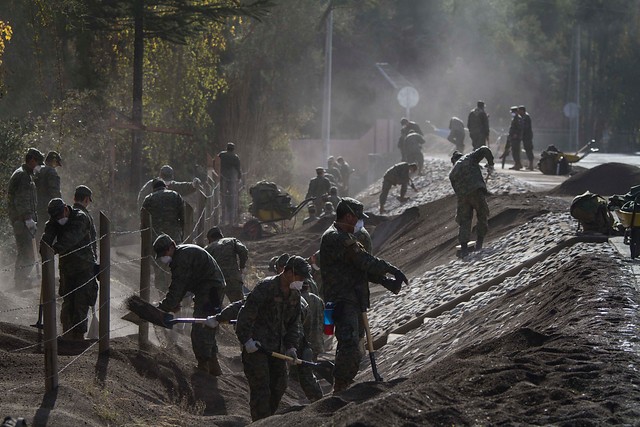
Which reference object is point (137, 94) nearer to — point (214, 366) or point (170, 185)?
point (170, 185)

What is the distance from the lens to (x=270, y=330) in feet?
34.2

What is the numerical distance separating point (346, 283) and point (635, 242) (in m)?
5.04

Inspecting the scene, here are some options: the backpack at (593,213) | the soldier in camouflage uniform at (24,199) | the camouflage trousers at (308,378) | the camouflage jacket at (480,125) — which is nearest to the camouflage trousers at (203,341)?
the camouflage trousers at (308,378)

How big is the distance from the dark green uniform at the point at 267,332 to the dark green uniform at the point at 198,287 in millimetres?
2055

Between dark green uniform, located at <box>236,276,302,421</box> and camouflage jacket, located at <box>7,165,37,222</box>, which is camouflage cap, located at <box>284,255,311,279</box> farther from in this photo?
camouflage jacket, located at <box>7,165,37,222</box>

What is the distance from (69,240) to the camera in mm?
13172

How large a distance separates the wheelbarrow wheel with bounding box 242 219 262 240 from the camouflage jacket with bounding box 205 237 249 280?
48.2 ft

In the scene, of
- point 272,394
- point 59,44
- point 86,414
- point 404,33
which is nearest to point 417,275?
point 272,394

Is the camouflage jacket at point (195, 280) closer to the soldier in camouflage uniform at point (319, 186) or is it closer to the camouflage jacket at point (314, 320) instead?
the camouflage jacket at point (314, 320)

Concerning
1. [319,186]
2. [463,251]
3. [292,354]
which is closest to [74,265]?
[292,354]

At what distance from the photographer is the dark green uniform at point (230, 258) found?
1485cm

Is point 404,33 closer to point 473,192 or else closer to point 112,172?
point 112,172

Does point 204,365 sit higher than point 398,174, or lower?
lower

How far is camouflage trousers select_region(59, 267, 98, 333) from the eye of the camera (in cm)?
1319
